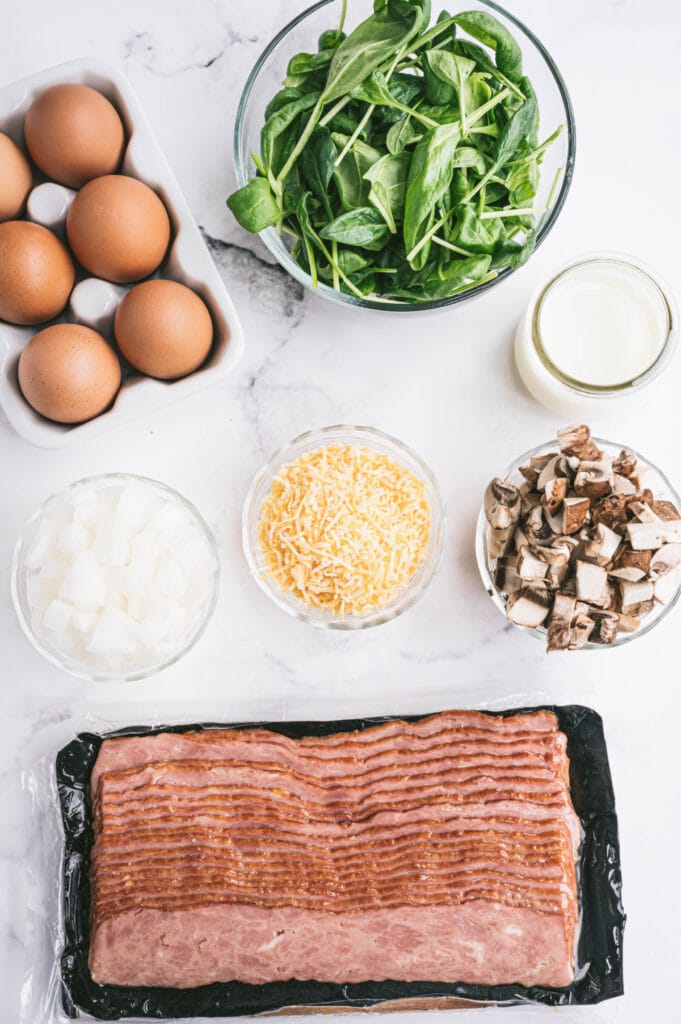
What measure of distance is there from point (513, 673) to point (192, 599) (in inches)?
23.7

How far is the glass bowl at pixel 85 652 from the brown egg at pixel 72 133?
1.71ft

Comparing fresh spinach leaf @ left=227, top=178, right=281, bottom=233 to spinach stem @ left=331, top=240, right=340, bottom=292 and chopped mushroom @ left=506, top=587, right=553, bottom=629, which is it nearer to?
spinach stem @ left=331, top=240, right=340, bottom=292

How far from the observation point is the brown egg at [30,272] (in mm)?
1482

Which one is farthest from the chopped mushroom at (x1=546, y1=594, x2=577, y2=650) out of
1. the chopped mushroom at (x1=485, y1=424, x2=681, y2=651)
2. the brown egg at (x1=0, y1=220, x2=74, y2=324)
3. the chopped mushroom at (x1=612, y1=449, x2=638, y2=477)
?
the brown egg at (x1=0, y1=220, x2=74, y2=324)

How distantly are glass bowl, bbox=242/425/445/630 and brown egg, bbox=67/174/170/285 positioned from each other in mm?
412

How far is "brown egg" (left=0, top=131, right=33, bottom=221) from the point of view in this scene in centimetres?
152

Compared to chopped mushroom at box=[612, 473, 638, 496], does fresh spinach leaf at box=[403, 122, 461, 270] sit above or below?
above

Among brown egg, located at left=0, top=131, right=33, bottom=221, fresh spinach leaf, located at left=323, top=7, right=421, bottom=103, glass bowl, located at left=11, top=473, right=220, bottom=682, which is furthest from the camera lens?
glass bowl, located at left=11, top=473, right=220, bottom=682

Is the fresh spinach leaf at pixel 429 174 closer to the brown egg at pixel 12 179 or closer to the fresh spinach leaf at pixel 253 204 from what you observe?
the fresh spinach leaf at pixel 253 204

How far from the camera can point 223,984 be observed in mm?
1583

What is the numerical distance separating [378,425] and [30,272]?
66cm

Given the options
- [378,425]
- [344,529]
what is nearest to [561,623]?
[344,529]

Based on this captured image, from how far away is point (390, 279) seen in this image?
1.60 metres

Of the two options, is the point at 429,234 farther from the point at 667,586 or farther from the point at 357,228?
the point at 667,586
